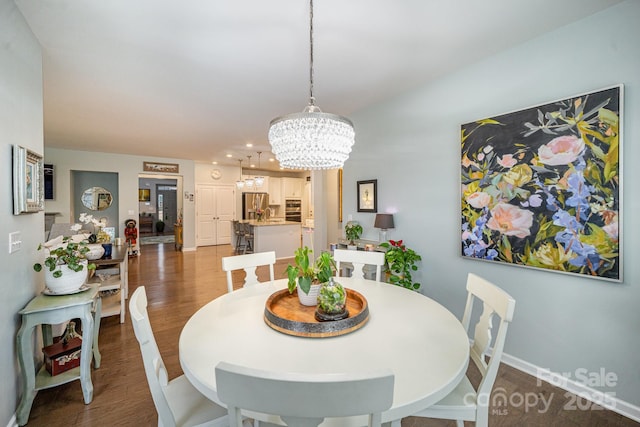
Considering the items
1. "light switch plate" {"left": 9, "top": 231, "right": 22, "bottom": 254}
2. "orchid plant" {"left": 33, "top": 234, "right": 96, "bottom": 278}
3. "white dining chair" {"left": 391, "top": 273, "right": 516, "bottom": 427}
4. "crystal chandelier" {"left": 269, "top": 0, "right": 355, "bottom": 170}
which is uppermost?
"crystal chandelier" {"left": 269, "top": 0, "right": 355, "bottom": 170}

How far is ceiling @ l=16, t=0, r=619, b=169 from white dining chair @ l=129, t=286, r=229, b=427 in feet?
6.15

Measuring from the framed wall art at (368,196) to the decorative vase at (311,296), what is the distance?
2.12 m

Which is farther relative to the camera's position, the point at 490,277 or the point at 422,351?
the point at 490,277

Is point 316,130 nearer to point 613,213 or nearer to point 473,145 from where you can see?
point 473,145

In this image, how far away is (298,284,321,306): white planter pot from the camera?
1.56m

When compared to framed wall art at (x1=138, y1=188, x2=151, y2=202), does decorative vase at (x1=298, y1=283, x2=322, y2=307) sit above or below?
below

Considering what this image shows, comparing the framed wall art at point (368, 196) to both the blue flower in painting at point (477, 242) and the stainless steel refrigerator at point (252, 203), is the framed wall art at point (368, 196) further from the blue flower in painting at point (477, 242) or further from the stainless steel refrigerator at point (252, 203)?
the stainless steel refrigerator at point (252, 203)

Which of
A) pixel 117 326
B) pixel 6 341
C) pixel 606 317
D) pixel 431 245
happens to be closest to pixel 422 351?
pixel 606 317

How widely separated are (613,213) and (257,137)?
4.83 meters

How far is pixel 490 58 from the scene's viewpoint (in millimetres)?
2375

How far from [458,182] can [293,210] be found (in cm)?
729

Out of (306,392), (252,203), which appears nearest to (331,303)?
(306,392)

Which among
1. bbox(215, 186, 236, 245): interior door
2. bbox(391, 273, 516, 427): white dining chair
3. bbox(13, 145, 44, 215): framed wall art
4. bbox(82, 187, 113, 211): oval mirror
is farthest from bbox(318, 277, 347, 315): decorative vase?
bbox(82, 187, 113, 211): oval mirror

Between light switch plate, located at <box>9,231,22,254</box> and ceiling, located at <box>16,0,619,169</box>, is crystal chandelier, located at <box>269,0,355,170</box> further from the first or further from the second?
light switch plate, located at <box>9,231,22,254</box>
